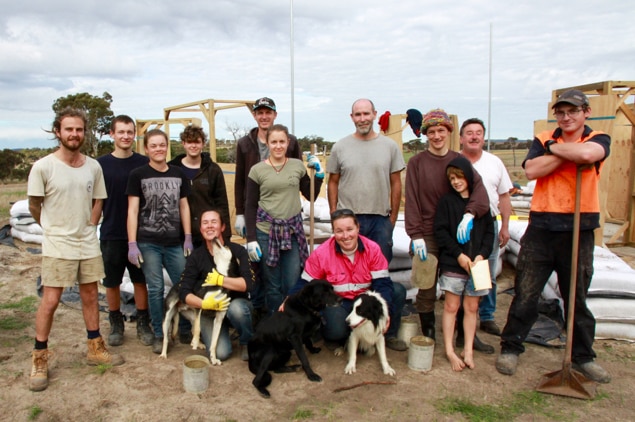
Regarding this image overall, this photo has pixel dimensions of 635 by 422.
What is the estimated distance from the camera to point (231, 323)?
368 cm

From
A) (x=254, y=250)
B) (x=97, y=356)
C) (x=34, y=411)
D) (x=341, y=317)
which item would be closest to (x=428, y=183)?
(x=341, y=317)

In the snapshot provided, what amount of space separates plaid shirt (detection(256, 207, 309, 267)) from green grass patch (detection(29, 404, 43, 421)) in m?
1.75

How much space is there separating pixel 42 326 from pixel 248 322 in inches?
54.9

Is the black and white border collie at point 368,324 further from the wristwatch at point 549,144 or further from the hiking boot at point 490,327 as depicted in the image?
the wristwatch at point 549,144

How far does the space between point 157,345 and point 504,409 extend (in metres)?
2.55

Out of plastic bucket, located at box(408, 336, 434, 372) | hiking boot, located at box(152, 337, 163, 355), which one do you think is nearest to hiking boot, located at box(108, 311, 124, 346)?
hiking boot, located at box(152, 337, 163, 355)

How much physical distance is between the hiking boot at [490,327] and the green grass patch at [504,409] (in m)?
1.06

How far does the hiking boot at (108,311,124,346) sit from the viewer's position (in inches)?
151

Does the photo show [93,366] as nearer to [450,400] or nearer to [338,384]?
[338,384]

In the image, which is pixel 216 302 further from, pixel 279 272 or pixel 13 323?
pixel 13 323

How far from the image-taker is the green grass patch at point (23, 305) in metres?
4.80

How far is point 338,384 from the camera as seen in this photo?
3.20 metres

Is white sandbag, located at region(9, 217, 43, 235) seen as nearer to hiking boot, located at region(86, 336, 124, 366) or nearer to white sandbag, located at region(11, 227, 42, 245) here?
white sandbag, located at region(11, 227, 42, 245)

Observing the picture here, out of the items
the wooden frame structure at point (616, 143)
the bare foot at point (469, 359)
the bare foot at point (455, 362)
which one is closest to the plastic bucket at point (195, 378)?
the bare foot at point (455, 362)
